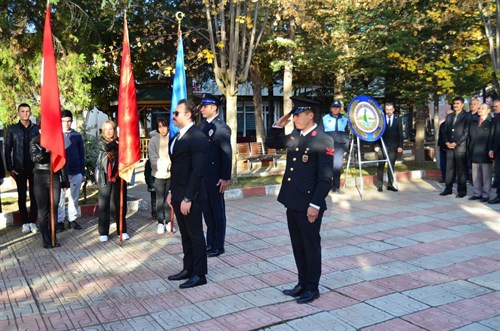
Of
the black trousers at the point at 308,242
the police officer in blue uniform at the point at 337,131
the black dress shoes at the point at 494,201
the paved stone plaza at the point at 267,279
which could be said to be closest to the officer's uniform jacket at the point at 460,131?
the black dress shoes at the point at 494,201

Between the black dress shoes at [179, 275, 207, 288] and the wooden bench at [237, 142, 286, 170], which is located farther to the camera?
the wooden bench at [237, 142, 286, 170]

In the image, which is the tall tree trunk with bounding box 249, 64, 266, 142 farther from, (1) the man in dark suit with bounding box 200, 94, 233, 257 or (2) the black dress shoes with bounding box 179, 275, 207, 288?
(2) the black dress shoes with bounding box 179, 275, 207, 288

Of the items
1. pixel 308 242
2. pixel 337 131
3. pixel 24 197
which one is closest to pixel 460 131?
pixel 337 131

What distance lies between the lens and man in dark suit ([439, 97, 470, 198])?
10430mm

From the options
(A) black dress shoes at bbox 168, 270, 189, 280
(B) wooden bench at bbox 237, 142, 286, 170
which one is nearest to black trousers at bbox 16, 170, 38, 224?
(A) black dress shoes at bbox 168, 270, 189, 280

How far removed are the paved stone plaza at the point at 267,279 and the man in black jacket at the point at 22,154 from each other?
504mm

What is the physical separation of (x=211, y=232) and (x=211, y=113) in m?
1.63

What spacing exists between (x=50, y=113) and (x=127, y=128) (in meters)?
1.13

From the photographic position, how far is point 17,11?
39.1 feet

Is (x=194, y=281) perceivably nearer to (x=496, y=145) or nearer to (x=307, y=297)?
(x=307, y=297)

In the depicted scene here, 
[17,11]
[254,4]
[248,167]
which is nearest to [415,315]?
[254,4]

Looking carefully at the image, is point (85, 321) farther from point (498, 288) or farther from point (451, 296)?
point (498, 288)

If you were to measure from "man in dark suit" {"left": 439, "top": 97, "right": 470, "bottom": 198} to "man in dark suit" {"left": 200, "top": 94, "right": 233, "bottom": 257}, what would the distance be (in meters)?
6.25

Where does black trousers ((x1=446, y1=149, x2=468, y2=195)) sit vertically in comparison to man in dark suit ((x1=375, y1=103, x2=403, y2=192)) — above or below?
below
